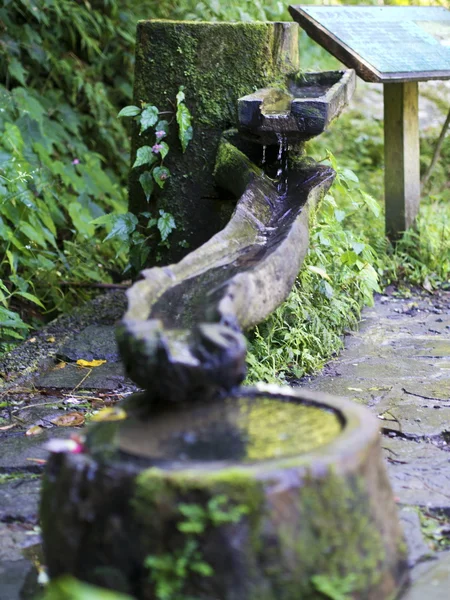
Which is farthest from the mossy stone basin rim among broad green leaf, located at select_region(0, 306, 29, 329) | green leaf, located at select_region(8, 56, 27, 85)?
green leaf, located at select_region(8, 56, 27, 85)

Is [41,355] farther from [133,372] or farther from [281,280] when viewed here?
[133,372]

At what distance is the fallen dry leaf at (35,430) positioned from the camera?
3309 mm

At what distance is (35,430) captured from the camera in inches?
131

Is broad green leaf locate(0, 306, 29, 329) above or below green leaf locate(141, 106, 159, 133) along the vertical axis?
below

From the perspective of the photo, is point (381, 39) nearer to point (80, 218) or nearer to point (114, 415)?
point (80, 218)

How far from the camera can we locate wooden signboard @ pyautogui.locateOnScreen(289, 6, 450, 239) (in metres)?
→ 5.24

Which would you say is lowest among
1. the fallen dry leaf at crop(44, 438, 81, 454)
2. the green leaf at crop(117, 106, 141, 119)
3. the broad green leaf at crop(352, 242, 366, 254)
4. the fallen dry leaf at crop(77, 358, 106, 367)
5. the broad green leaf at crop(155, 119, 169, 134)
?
the fallen dry leaf at crop(77, 358, 106, 367)

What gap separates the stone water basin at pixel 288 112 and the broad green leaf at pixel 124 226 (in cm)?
89

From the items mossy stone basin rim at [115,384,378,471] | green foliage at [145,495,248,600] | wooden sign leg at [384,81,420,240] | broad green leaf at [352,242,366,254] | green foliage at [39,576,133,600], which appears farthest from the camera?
wooden sign leg at [384,81,420,240]

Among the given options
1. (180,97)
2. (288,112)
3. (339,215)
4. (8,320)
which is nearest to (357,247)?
(339,215)

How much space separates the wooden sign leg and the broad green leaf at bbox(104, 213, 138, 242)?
2256 millimetres

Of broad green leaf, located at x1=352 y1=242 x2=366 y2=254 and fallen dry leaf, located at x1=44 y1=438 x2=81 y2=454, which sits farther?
broad green leaf, located at x1=352 y1=242 x2=366 y2=254

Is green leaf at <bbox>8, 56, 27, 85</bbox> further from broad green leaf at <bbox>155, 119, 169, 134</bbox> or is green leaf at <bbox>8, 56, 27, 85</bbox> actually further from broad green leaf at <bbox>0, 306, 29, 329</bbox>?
broad green leaf at <bbox>0, 306, 29, 329</bbox>

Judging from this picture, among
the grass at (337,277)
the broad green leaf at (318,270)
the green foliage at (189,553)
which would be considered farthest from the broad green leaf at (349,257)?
the green foliage at (189,553)
